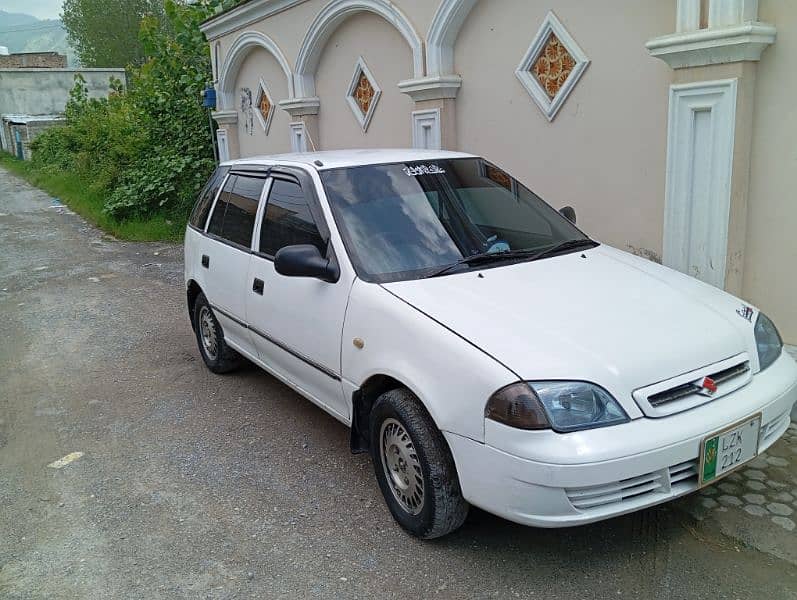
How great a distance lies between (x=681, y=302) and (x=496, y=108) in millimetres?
3876

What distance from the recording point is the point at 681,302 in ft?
11.7

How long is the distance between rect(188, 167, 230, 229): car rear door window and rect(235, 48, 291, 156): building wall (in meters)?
5.08

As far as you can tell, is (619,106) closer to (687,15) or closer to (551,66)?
(551,66)

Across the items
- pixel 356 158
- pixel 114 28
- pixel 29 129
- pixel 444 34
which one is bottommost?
pixel 356 158

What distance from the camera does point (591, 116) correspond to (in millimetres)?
6012

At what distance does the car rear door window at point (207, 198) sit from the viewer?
18.8 feet

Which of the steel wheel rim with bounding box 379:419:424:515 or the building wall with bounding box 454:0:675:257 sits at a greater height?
the building wall with bounding box 454:0:675:257

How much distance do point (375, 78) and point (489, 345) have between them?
20.5 feet

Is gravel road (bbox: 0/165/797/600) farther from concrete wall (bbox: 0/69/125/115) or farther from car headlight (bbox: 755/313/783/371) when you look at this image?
concrete wall (bbox: 0/69/125/115)

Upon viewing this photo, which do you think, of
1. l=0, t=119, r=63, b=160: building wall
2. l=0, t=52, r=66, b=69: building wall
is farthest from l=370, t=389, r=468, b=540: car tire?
l=0, t=52, r=66, b=69: building wall

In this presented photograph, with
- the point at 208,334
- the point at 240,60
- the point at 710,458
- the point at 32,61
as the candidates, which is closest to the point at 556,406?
the point at 710,458

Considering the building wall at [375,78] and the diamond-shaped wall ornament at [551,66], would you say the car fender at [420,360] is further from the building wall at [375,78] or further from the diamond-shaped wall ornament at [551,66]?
the building wall at [375,78]

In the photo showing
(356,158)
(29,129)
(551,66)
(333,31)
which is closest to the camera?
(356,158)

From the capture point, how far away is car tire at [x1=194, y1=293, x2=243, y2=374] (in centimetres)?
575
